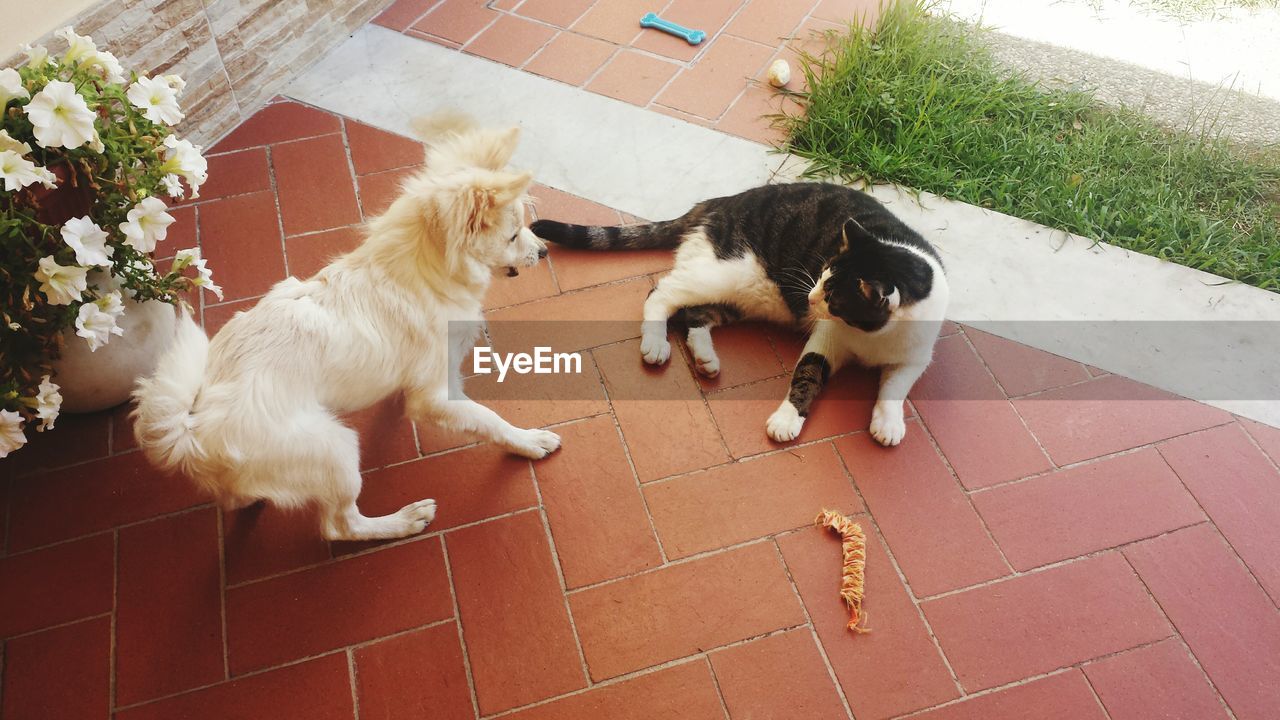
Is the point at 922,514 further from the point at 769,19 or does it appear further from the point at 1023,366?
the point at 769,19

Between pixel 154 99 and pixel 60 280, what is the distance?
1.74ft

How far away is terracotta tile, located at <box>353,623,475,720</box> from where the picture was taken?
2.16 meters

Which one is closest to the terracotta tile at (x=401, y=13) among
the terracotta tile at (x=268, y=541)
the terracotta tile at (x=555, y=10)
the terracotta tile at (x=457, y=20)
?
the terracotta tile at (x=457, y=20)

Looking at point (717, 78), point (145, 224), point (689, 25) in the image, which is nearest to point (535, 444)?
point (145, 224)

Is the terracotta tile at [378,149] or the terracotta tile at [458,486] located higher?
the terracotta tile at [378,149]

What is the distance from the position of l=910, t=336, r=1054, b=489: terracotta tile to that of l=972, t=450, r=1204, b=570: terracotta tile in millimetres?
66

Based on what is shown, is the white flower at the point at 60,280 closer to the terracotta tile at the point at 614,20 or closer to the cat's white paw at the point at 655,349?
the cat's white paw at the point at 655,349

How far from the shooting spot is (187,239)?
10.2 ft

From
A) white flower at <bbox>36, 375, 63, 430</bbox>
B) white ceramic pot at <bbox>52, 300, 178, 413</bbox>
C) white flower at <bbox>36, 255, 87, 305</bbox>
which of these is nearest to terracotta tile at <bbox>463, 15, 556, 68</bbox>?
white ceramic pot at <bbox>52, 300, 178, 413</bbox>

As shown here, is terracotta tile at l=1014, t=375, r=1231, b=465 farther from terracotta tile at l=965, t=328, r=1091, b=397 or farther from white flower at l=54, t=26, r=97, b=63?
white flower at l=54, t=26, r=97, b=63

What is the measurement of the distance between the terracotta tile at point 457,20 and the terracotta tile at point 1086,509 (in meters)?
3.13

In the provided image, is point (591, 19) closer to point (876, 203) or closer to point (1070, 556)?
point (876, 203)

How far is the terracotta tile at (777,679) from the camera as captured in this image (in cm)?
219

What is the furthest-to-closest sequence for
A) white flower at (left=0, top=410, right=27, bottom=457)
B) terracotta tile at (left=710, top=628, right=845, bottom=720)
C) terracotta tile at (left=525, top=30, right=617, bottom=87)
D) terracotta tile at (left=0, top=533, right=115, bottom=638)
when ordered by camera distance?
terracotta tile at (left=525, top=30, right=617, bottom=87), terracotta tile at (left=0, top=533, right=115, bottom=638), terracotta tile at (left=710, top=628, right=845, bottom=720), white flower at (left=0, top=410, right=27, bottom=457)
